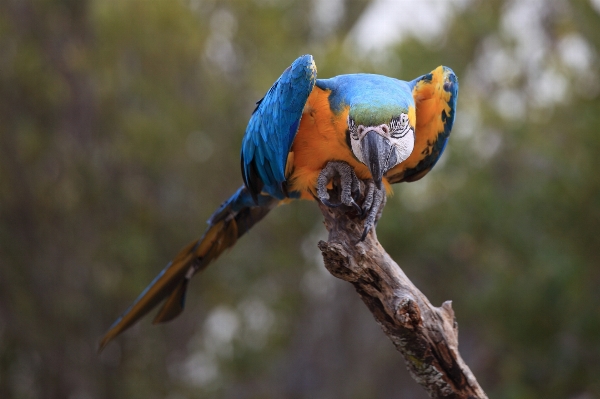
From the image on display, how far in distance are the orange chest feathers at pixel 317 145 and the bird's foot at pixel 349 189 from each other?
33 mm

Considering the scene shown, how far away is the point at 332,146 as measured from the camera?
2609 mm

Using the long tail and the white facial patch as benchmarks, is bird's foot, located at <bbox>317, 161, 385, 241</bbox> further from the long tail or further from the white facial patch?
the long tail

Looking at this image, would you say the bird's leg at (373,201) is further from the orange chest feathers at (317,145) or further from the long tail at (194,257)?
the long tail at (194,257)

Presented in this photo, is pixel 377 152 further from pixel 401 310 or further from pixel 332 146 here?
pixel 401 310

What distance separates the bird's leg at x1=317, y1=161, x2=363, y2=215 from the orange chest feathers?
29 millimetres

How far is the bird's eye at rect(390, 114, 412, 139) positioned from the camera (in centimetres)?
234

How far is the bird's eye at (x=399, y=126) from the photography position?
7.68 ft

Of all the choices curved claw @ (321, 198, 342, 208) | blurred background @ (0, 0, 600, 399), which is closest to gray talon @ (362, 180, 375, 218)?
curved claw @ (321, 198, 342, 208)

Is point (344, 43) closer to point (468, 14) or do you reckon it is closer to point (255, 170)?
point (468, 14)

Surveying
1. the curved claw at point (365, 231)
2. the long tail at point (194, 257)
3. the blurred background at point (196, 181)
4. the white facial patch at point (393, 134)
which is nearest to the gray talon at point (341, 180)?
the curved claw at point (365, 231)

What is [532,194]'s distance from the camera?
17.9 ft

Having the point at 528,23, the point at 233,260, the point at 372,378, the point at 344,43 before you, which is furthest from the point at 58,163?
the point at 528,23

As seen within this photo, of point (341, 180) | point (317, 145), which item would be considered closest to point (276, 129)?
point (317, 145)

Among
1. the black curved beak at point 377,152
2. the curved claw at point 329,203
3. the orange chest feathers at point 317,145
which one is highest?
the orange chest feathers at point 317,145
